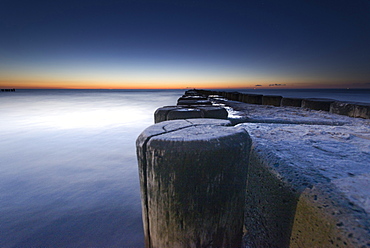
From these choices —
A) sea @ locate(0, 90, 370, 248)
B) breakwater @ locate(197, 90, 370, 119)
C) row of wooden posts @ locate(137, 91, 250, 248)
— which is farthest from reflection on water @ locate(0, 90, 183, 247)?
breakwater @ locate(197, 90, 370, 119)

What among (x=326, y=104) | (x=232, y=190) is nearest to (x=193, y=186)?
(x=232, y=190)

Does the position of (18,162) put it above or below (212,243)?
below

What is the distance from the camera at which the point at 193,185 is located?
0.83 m

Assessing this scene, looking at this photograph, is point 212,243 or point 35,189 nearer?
point 212,243

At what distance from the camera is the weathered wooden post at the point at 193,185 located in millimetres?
818

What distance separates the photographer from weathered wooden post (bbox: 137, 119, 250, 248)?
82 centimetres

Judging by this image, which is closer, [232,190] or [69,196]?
[232,190]

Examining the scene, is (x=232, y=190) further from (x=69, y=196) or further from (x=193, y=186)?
(x=69, y=196)

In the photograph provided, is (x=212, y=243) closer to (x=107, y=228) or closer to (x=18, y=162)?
(x=107, y=228)

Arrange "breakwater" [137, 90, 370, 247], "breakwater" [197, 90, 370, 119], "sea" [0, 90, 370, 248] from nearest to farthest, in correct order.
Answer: "breakwater" [137, 90, 370, 247]
"sea" [0, 90, 370, 248]
"breakwater" [197, 90, 370, 119]

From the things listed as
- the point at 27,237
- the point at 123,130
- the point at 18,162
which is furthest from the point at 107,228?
the point at 123,130

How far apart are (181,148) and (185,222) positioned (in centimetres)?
36

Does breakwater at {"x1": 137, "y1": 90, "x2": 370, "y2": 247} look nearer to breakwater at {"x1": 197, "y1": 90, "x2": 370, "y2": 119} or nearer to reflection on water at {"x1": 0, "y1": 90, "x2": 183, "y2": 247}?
reflection on water at {"x1": 0, "y1": 90, "x2": 183, "y2": 247}

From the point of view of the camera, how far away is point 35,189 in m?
2.36
